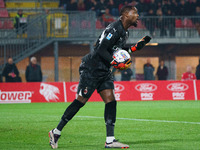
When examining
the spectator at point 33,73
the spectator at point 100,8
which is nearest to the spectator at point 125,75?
the spectator at point 33,73

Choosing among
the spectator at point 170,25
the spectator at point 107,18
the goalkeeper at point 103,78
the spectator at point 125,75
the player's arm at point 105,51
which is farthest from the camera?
the spectator at point 170,25

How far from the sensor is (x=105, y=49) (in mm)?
7555

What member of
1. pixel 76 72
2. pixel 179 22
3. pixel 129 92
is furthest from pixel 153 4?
pixel 129 92

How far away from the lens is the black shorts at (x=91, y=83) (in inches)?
307

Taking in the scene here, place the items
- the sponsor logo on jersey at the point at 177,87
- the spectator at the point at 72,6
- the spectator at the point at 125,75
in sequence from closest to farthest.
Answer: the sponsor logo on jersey at the point at 177,87
the spectator at the point at 125,75
the spectator at the point at 72,6

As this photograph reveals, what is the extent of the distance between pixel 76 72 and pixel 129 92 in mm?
7509

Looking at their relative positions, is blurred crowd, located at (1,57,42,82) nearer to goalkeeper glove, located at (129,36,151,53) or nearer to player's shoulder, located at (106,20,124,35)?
goalkeeper glove, located at (129,36,151,53)

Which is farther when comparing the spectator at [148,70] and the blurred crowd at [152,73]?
the spectator at [148,70]

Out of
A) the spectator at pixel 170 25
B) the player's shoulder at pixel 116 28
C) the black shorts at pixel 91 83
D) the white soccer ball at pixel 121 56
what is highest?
the spectator at pixel 170 25

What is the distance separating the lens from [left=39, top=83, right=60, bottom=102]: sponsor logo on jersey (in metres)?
22.5

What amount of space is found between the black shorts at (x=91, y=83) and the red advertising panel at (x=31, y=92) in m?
14.6

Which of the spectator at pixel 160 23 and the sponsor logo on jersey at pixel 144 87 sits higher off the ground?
the spectator at pixel 160 23

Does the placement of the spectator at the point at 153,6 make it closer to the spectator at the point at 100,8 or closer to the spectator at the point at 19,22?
the spectator at the point at 100,8

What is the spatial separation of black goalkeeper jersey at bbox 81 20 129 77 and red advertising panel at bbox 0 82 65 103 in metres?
14.6
